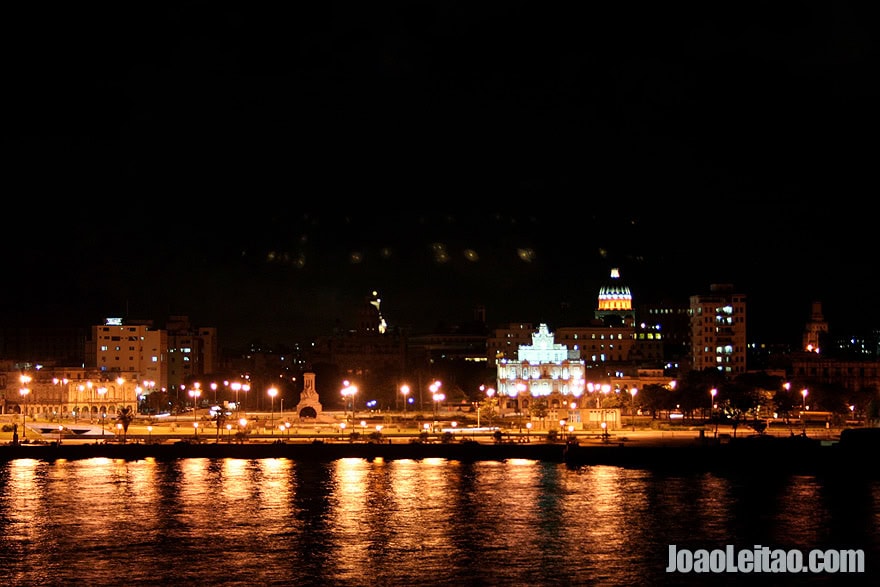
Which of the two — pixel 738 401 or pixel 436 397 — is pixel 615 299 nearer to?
pixel 436 397

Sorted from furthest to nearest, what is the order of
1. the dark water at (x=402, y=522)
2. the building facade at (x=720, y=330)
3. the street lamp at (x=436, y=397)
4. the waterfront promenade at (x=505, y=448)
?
the building facade at (x=720, y=330) < the street lamp at (x=436, y=397) < the waterfront promenade at (x=505, y=448) < the dark water at (x=402, y=522)

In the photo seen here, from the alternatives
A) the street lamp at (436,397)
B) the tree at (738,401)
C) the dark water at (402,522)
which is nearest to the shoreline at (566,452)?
the dark water at (402,522)

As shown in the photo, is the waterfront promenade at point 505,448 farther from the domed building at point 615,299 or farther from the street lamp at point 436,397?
the domed building at point 615,299

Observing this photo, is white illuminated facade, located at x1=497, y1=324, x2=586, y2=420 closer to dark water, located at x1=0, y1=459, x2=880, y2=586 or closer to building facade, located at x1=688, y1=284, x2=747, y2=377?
building facade, located at x1=688, y1=284, x2=747, y2=377

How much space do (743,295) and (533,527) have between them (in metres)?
90.6

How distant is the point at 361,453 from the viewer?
66.4m

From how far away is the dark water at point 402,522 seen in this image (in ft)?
128

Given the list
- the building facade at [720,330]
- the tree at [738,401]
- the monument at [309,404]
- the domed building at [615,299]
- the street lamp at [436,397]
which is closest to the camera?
the tree at [738,401]

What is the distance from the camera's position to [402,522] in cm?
4625

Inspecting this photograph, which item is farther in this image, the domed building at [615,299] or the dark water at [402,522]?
the domed building at [615,299]

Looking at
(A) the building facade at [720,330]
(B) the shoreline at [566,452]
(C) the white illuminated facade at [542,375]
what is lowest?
(B) the shoreline at [566,452]

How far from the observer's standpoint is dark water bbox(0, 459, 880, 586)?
3903 cm

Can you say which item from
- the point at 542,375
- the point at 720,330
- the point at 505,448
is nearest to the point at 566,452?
the point at 505,448

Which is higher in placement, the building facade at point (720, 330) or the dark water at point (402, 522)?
the building facade at point (720, 330)
